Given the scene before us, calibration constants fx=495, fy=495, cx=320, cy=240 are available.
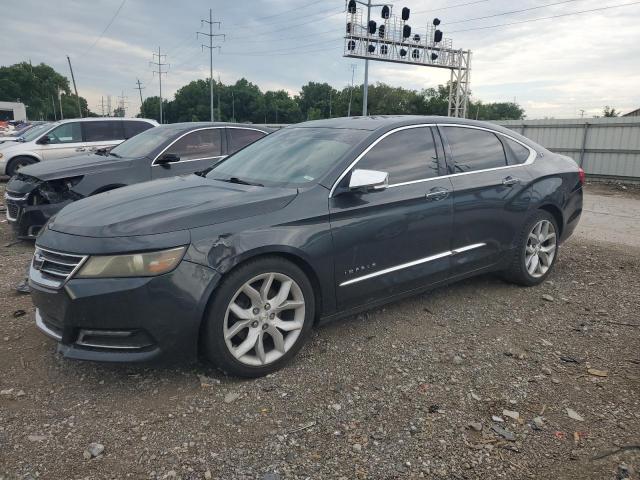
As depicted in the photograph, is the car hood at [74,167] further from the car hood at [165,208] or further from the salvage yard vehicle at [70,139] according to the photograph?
the salvage yard vehicle at [70,139]

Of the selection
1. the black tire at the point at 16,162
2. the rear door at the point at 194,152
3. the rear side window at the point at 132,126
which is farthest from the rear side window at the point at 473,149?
the black tire at the point at 16,162

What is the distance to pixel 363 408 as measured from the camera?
2.85m

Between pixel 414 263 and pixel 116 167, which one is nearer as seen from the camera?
pixel 414 263

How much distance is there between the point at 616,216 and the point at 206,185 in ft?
28.4

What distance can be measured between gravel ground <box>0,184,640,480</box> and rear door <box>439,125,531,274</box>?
0.61 meters

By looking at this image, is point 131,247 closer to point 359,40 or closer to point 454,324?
point 454,324

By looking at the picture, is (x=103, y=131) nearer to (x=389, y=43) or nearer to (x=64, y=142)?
(x=64, y=142)

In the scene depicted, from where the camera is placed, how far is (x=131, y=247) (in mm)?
2754

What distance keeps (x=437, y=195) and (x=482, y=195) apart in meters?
0.57

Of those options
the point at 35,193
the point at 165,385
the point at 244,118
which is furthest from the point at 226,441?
the point at 244,118

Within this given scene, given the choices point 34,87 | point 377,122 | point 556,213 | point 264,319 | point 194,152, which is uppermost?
point 34,87

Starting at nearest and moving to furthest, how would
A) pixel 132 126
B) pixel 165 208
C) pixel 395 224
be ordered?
pixel 165 208 < pixel 395 224 < pixel 132 126

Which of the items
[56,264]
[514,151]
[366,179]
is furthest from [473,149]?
[56,264]

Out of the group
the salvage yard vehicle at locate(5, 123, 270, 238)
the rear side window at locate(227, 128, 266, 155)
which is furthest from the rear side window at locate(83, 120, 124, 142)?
the rear side window at locate(227, 128, 266, 155)
